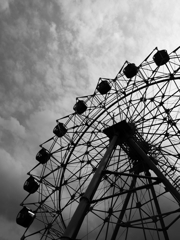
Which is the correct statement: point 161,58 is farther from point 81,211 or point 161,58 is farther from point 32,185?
point 32,185

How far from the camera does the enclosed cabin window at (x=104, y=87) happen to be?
63.2 ft

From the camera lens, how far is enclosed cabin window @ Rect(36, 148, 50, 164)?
69.0ft

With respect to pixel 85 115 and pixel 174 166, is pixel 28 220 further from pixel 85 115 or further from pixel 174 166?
pixel 174 166

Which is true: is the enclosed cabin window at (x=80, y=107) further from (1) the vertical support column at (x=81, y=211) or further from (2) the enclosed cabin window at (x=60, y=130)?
(1) the vertical support column at (x=81, y=211)

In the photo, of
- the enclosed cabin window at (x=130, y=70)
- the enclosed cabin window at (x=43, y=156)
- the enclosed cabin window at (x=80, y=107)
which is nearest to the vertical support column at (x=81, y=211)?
the enclosed cabin window at (x=130, y=70)

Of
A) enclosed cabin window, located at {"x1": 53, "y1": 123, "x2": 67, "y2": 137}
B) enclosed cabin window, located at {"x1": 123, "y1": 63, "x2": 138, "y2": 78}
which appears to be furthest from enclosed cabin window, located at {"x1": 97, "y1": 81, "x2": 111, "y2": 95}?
enclosed cabin window, located at {"x1": 53, "y1": 123, "x2": 67, "y2": 137}

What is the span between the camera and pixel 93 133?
1962 centimetres

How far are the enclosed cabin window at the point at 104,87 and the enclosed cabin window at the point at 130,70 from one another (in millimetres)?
1860

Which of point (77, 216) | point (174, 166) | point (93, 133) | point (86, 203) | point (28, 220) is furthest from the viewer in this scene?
point (93, 133)

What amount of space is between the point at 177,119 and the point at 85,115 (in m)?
7.91

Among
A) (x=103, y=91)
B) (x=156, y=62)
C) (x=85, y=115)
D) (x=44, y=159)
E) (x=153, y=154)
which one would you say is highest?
(x=156, y=62)

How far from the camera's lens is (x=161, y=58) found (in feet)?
57.3

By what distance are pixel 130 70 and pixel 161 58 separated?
2561mm

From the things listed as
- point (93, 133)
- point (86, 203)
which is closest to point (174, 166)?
point (93, 133)
